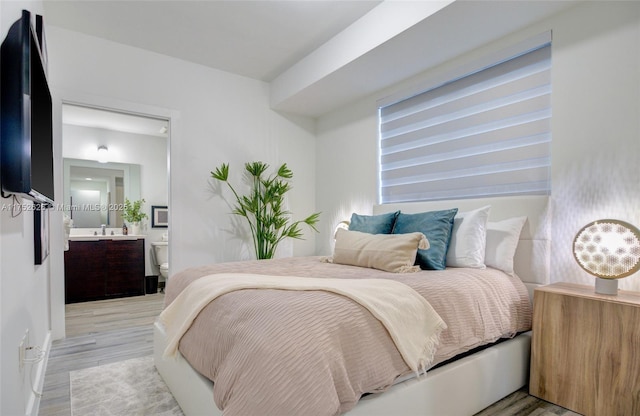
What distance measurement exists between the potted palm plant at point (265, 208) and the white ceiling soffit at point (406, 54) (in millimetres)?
859

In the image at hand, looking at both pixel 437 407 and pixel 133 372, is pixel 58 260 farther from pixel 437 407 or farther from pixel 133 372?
pixel 437 407

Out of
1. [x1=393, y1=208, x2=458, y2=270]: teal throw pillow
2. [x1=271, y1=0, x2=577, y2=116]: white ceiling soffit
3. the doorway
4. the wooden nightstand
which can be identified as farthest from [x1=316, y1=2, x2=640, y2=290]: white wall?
the doorway

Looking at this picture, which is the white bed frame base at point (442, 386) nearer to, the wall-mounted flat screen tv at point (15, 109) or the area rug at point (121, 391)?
the area rug at point (121, 391)

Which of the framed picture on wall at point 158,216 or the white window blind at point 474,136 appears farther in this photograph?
the framed picture on wall at point 158,216

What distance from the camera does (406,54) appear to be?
2791 millimetres

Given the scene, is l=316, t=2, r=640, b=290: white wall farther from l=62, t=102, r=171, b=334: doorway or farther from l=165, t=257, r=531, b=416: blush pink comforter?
l=62, t=102, r=171, b=334: doorway

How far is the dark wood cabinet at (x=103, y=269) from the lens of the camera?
4.41 metres

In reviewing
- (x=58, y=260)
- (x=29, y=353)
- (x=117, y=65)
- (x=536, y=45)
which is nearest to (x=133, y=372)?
(x=29, y=353)

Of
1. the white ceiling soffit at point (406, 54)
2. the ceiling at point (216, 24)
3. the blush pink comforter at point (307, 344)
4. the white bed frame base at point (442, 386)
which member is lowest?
the white bed frame base at point (442, 386)

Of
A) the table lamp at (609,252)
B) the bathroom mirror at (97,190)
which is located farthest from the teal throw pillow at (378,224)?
the bathroom mirror at (97,190)

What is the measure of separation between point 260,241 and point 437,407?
271 centimetres

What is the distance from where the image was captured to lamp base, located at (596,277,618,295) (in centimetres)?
176

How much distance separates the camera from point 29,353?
1.76m

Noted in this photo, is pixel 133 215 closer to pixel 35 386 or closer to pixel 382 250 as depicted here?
pixel 35 386
